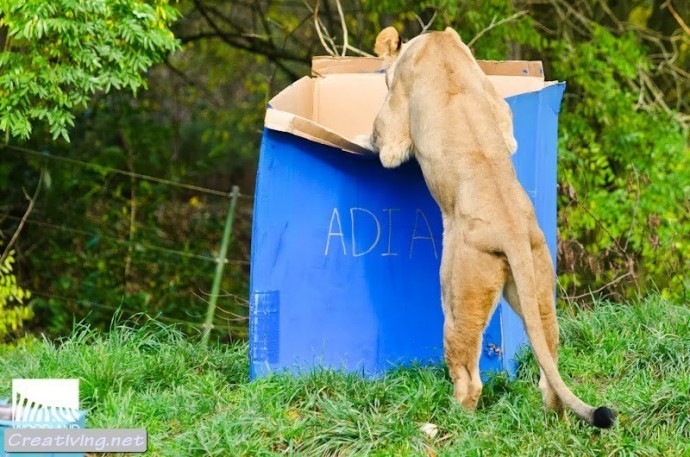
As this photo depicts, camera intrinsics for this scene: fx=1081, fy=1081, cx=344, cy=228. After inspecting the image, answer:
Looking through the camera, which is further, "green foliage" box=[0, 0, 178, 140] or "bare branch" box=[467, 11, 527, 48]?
"bare branch" box=[467, 11, 527, 48]

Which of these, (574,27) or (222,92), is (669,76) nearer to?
(574,27)

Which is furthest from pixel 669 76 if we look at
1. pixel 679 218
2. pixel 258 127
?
pixel 258 127

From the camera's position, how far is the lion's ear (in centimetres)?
564

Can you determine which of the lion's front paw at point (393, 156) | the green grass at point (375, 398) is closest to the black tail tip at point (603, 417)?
the green grass at point (375, 398)

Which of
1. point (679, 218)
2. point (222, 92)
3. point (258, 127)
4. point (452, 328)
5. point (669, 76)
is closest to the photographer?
point (452, 328)

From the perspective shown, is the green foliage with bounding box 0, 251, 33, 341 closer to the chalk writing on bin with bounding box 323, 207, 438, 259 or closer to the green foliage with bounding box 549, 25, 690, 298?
the chalk writing on bin with bounding box 323, 207, 438, 259

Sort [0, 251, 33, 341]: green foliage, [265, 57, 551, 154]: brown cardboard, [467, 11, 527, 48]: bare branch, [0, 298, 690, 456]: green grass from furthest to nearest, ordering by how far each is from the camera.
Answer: [467, 11, 527, 48]: bare branch → [0, 251, 33, 341]: green foliage → [265, 57, 551, 154]: brown cardboard → [0, 298, 690, 456]: green grass

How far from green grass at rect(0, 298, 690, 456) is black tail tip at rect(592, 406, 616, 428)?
22 centimetres

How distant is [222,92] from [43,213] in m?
6.00

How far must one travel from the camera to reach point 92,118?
11.1m

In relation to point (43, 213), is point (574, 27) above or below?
above

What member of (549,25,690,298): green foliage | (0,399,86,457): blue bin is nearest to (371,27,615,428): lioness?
(0,399,86,457): blue bin

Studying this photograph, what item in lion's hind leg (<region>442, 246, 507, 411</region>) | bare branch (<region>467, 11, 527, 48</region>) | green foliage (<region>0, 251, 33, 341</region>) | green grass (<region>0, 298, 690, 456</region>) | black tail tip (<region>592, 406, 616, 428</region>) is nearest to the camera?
black tail tip (<region>592, 406, 616, 428</region>)

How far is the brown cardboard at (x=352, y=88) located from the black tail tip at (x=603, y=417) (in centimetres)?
211
